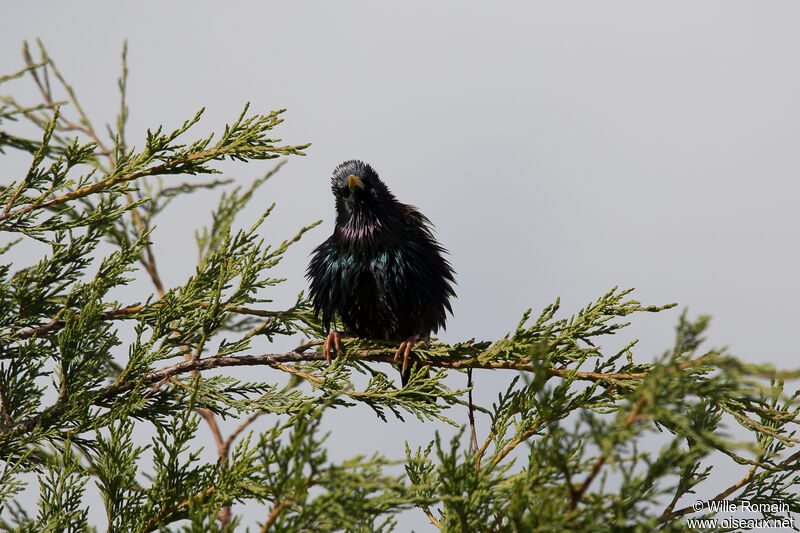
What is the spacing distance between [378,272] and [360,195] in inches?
20.5

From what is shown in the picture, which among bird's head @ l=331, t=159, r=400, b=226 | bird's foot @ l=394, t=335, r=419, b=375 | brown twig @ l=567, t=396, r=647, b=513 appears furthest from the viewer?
bird's head @ l=331, t=159, r=400, b=226

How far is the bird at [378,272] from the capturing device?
4.22m

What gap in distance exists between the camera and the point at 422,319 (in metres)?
4.25

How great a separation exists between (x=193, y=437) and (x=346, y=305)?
1.59 meters

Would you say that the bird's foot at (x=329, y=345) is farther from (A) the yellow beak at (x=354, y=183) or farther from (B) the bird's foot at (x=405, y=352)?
(A) the yellow beak at (x=354, y=183)

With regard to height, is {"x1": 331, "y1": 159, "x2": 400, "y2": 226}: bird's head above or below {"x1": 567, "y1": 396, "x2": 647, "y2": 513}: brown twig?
above

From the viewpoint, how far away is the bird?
13.8 feet

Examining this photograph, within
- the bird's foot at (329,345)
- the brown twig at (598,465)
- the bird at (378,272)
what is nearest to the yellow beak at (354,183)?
the bird at (378,272)

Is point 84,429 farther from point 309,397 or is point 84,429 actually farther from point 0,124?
point 0,124

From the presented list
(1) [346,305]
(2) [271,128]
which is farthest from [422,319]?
(2) [271,128]

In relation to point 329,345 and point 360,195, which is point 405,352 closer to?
point 329,345

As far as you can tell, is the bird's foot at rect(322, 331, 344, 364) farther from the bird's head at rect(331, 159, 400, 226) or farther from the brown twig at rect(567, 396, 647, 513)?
the brown twig at rect(567, 396, 647, 513)

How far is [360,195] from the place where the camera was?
4.50 metres

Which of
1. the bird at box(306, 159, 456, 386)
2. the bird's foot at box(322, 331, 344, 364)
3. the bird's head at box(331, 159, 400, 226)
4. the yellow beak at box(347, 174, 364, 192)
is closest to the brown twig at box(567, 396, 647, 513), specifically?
the bird's foot at box(322, 331, 344, 364)
